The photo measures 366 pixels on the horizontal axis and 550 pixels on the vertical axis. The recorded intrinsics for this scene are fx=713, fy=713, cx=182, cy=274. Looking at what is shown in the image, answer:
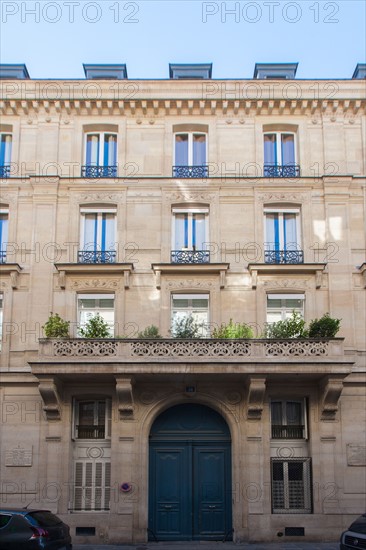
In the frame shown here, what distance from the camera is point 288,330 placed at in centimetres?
2266

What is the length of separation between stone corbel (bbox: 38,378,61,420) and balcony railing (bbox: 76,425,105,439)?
0.99 metres

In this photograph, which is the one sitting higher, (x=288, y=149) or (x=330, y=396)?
(x=288, y=149)

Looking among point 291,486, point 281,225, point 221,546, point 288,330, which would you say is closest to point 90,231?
point 281,225

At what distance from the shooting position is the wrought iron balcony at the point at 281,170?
83.0ft

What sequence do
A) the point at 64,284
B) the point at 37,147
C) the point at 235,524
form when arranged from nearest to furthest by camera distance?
the point at 235,524
the point at 64,284
the point at 37,147

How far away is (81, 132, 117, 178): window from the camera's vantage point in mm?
25375

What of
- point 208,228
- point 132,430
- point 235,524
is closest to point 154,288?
point 208,228

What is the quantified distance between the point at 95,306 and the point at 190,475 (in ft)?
20.9

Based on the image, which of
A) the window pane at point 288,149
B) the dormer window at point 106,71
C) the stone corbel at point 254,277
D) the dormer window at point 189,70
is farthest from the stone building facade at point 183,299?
the dormer window at point 189,70

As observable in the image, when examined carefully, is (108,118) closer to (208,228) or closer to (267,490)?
(208,228)

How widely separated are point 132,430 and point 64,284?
5351 millimetres

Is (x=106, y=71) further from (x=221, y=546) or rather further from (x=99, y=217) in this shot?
(x=221, y=546)

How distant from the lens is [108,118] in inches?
1017

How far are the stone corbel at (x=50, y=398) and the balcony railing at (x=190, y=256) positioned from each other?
19.1 ft
